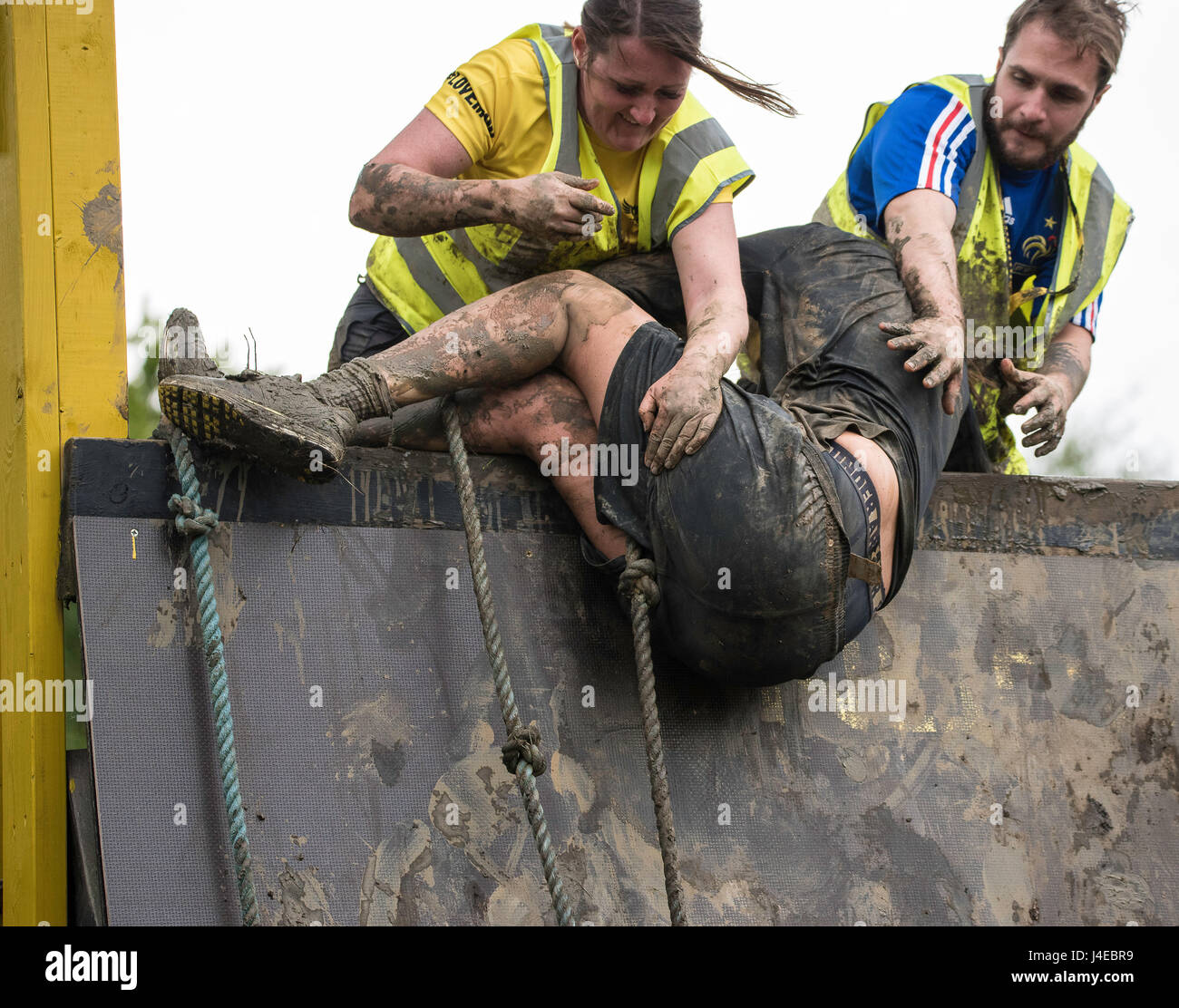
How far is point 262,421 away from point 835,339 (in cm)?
124

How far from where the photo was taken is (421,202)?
2510 mm

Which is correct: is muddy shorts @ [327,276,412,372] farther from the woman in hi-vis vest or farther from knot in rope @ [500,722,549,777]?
knot in rope @ [500,722,549,777]

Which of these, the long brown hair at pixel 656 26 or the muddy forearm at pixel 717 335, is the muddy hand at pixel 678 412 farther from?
the long brown hair at pixel 656 26

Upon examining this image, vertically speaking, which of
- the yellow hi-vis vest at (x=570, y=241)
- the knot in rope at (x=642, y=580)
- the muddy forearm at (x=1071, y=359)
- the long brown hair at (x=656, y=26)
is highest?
the long brown hair at (x=656, y=26)

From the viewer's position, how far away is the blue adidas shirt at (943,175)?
3.11m

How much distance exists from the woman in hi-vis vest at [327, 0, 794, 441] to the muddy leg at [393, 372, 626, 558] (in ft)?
0.96

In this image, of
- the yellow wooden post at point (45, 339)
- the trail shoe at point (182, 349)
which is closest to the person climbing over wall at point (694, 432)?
the trail shoe at point (182, 349)

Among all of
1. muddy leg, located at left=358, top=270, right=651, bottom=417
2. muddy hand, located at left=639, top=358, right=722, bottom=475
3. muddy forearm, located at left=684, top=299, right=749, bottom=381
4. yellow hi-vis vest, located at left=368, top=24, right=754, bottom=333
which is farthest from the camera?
yellow hi-vis vest, located at left=368, top=24, right=754, bottom=333

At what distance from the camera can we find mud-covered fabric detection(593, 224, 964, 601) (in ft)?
8.45

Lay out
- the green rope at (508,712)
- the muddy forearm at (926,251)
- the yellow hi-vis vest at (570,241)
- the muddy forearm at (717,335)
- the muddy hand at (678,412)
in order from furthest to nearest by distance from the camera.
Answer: the muddy forearm at (926,251)
the yellow hi-vis vest at (570,241)
the muddy forearm at (717,335)
the muddy hand at (678,412)
the green rope at (508,712)

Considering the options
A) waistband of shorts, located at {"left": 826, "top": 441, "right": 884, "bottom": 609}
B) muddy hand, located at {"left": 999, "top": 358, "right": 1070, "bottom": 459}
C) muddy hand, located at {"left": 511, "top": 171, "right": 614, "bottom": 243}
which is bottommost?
waistband of shorts, located at {"left": 826, "top": 441, "right": 884, "bottom": 609}

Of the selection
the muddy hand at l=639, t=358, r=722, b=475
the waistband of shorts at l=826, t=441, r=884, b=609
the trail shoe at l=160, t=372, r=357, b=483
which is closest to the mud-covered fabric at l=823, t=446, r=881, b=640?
the waistband of shorts at l=826, t=441, r=884, b=609

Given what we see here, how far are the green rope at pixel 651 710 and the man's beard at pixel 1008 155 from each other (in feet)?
5.24
